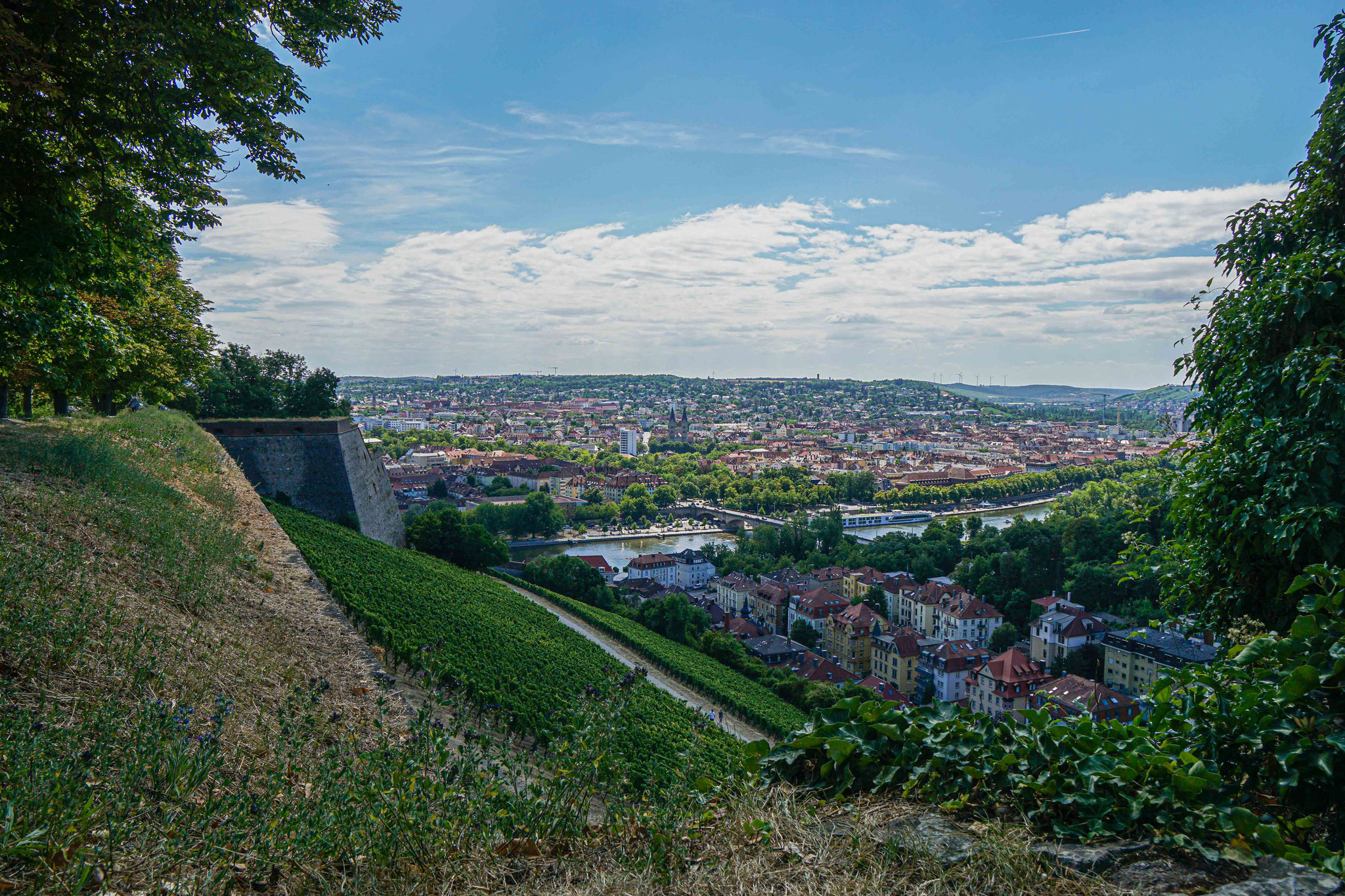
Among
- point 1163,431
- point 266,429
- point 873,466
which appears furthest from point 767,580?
point 873,466

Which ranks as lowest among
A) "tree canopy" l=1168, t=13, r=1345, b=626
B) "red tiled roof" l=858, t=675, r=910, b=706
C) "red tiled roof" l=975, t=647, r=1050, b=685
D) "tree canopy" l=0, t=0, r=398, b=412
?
"red tiled roof" l=858, t=675, r=910, b=706

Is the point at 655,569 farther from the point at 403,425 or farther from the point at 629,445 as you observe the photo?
the point at 403,425

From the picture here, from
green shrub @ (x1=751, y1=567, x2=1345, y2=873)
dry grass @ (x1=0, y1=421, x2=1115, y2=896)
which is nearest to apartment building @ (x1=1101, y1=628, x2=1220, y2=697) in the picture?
green shrub @ (x1=751, y1=567, x2=1345, y2=873)

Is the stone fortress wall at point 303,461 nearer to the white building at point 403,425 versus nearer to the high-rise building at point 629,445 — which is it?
the high-rise building at point 629,445

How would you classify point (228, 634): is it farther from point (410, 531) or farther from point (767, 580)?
point (767, 580)

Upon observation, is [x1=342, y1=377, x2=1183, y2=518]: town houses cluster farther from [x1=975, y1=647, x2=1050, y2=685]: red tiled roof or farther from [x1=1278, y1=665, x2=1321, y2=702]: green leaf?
[x1=975, y1=647, x2=1050, y2=685]: red tiled roof
